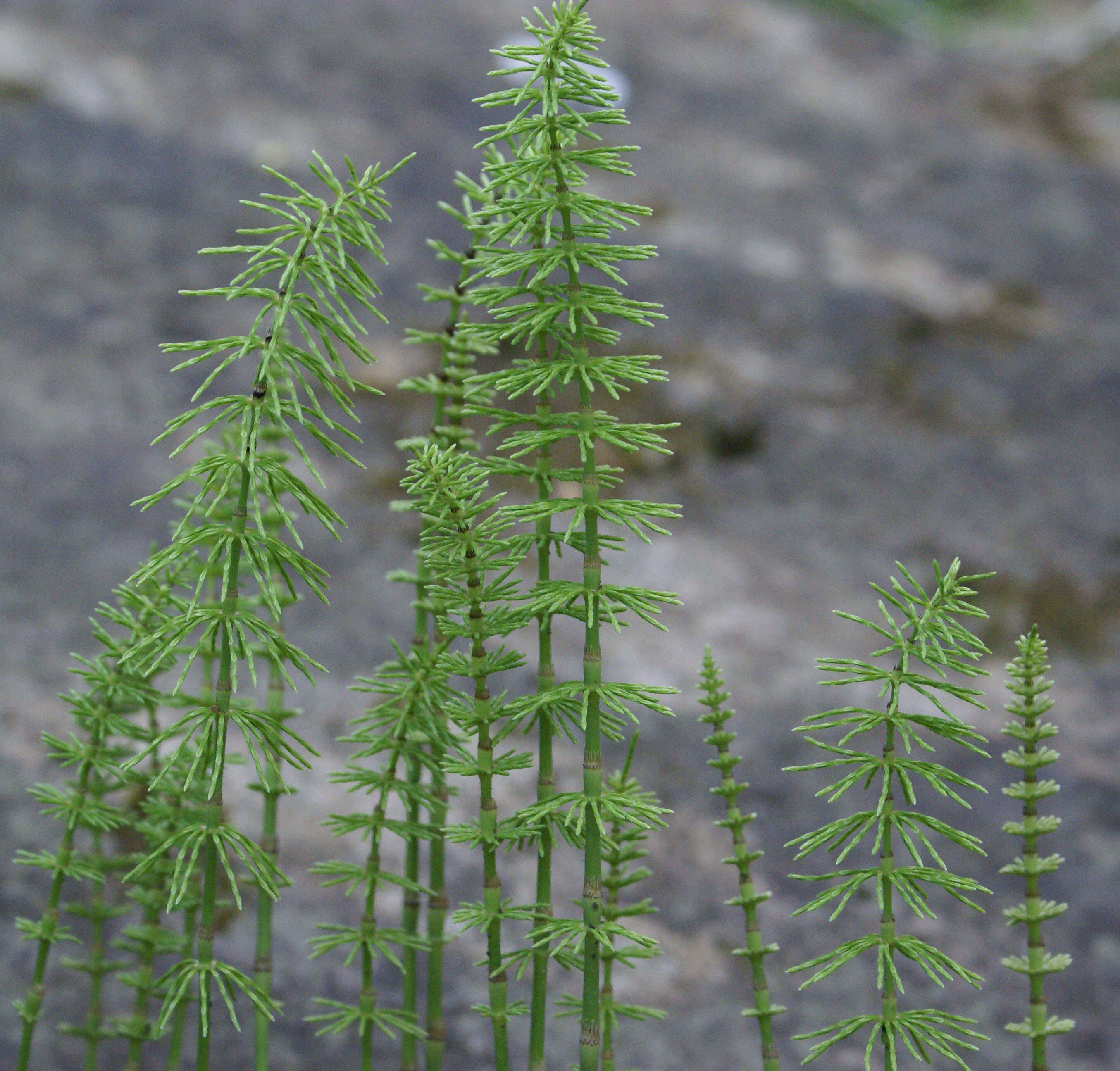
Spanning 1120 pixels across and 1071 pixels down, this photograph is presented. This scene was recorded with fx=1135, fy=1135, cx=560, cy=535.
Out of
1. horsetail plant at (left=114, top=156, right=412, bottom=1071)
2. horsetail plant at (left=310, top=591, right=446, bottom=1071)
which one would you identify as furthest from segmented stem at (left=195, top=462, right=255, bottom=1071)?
horsetail plant at (left=310, top=591, right=446, bottom=1071)

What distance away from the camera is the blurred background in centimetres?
165

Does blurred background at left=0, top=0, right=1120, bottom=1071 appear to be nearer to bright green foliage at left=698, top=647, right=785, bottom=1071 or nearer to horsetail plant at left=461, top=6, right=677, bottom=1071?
bright green foliage at left=698, top=647, right=785, bottom=1071

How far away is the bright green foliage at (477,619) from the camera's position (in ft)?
2.62

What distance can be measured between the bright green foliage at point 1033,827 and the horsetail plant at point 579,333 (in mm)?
271

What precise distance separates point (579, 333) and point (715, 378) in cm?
200

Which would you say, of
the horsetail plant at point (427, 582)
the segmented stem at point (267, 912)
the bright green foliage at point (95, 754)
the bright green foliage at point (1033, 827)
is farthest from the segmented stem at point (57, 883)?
the bright green foliage at point (1033, 827)

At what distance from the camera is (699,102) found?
3.64 meters

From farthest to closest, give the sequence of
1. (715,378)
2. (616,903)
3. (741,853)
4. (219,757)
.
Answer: (715,378)
(616,903)
(741,853)
(219,757)

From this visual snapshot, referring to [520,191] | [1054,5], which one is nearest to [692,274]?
[520,191]

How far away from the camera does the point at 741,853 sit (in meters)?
0.92

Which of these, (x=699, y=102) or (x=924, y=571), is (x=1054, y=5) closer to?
(x=699, y=102)

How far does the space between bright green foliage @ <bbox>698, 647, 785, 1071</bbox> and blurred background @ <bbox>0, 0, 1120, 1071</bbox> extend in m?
0.56

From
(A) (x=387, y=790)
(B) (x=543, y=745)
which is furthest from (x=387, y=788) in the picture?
(B) (x=543, y=745)

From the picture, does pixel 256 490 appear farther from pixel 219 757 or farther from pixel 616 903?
pixel 616 903
